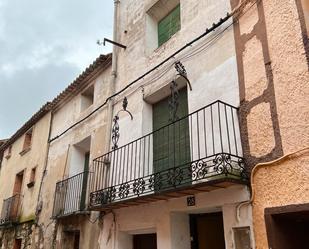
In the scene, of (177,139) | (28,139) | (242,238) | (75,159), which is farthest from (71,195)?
(28,139)

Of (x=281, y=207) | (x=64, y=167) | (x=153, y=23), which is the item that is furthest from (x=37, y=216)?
(x=281, y=207)

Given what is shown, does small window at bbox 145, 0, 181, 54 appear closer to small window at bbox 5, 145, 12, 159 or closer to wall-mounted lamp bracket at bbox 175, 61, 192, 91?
wall-mounted lamp bracket at bbox 175, 61, 192, 91

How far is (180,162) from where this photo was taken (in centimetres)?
576

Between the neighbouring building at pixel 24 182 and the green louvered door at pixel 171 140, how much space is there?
5.77m

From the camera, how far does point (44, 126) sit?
39.2ft

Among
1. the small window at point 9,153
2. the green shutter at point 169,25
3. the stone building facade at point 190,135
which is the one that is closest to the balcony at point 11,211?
the stone building facade at point 190,135

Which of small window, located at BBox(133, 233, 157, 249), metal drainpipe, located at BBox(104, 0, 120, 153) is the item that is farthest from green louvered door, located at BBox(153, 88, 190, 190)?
metal drainpipe, located at BBox(104, 0, 120, 153)

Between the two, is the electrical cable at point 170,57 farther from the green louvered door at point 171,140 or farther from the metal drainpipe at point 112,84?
the green louvered door at point 171,140

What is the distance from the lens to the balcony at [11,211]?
11.6m

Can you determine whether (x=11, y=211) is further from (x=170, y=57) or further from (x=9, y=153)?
(x=170, y=57)

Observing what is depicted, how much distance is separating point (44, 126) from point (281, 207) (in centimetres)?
997

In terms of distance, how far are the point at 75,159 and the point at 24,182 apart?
398 cm

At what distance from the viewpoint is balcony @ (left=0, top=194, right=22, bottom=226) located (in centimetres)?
1156

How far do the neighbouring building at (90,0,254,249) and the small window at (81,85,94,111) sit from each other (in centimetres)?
196
